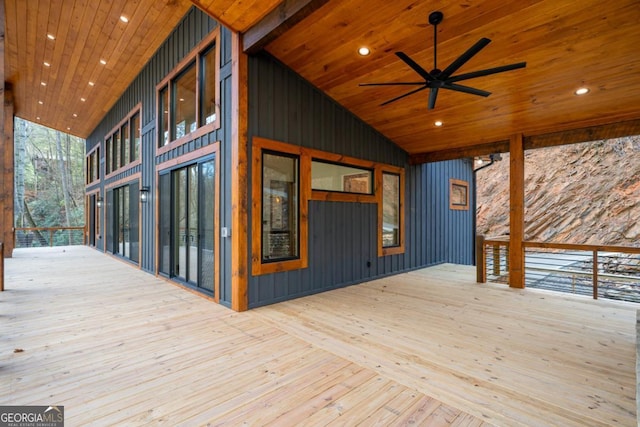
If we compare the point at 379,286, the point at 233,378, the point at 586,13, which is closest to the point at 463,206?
the point at 379,286

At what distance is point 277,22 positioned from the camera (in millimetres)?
3375

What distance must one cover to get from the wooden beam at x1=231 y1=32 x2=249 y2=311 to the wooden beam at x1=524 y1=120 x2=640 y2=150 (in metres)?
5.07

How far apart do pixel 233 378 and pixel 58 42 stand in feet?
25.1

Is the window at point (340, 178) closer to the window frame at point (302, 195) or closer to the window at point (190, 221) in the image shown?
the window frame at point (302, 195)

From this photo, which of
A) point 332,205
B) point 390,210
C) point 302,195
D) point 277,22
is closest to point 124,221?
point 302,195

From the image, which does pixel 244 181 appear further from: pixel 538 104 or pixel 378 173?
pixel 538 104

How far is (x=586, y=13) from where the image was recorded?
3.06 meters

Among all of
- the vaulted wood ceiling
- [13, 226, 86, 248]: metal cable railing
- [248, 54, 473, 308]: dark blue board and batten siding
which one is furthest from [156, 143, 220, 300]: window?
[13, 226, 86, 248]: metal cable railing

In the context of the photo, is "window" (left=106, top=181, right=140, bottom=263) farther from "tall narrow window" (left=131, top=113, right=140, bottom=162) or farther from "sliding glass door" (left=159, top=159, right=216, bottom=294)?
"sliding glass door" (left=159, top=159, right=216, bottom=294)

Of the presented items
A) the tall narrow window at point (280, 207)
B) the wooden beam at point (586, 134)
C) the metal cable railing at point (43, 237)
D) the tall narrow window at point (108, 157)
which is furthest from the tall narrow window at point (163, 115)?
the metal cable railing at point (43, 237)

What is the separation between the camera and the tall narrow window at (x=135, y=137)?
7520mm

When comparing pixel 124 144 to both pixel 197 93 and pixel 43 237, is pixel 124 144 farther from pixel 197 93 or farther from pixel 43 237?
pixel 43 237

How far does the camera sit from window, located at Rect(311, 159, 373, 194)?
5020mm

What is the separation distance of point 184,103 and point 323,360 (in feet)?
17.0
